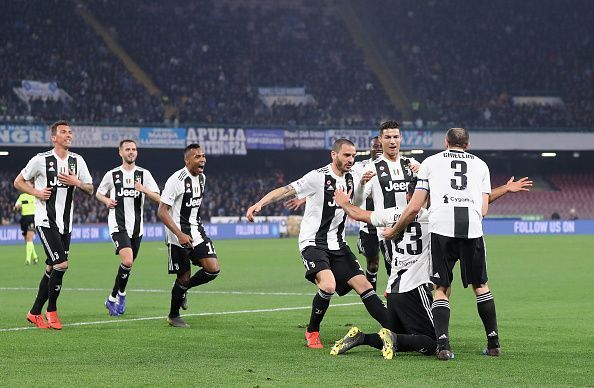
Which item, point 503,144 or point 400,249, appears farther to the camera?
point 503,144

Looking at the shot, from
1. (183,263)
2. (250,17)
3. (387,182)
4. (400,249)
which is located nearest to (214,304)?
(183,263)

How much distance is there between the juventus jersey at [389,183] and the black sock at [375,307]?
1127mm

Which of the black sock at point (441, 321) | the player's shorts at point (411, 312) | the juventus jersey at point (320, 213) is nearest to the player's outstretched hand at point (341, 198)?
the juventus jersey at point (320, 213)

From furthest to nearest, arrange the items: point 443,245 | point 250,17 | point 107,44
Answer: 1. point 250,17
2. point 107,44
3. point 443,245

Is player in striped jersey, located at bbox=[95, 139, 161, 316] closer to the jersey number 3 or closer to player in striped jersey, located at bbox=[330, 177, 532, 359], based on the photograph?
player in striped jersey, located at bbox=[330, 177, 532, 359]

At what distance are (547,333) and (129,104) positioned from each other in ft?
147

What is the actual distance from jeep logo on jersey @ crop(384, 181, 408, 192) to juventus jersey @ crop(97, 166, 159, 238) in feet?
15.7

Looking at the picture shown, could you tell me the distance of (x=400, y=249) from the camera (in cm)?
1110

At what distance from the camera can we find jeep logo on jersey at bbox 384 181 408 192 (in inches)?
496

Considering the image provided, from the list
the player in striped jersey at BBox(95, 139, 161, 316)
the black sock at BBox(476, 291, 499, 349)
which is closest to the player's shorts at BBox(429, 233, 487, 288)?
the black sock at BBox(476, 291, 499, 349)

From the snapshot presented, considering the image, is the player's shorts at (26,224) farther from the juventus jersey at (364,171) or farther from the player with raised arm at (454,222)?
the player with raised arm at (454,222)

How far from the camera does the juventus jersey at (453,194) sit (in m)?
10.5

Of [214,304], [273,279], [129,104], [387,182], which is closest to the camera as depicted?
[387,182]

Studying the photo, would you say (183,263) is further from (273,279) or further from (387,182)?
(273,279)
